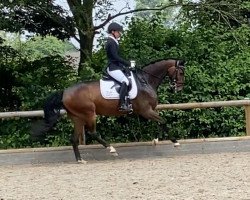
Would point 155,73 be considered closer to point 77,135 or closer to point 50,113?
point 77,135

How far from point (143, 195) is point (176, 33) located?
7.40 metres

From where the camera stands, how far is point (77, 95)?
1116cm

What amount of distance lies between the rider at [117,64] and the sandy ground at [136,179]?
114 centimetres

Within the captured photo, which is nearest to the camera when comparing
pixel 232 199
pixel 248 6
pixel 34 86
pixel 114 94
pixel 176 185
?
pixel 232 199

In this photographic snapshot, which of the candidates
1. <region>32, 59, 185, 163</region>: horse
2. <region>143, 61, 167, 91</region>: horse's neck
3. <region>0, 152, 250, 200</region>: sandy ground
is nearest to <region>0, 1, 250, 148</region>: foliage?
<region>143, 61, 167, 91</region>: horse's neck

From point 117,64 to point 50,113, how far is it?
163 cm

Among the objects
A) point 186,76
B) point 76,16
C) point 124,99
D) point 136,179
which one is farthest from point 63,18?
point 136,179

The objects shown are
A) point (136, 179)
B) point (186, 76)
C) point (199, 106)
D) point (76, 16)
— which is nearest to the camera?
point (136, 179)

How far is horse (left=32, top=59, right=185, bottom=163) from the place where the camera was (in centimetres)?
1119

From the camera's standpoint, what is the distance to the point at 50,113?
11414 millimetres

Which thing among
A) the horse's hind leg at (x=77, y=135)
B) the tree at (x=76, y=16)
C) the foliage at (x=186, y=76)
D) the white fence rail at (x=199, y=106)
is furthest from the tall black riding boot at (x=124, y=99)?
the tree at (x=76, y=16)

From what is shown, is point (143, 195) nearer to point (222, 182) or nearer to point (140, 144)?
point (222, 182)

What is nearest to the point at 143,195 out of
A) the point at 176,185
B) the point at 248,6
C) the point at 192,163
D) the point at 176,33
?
the point at 176,185

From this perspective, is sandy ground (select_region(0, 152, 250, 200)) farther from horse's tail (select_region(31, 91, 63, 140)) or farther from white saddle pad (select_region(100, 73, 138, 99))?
white saddle pad (select_region(100, 73, 138, 99))
